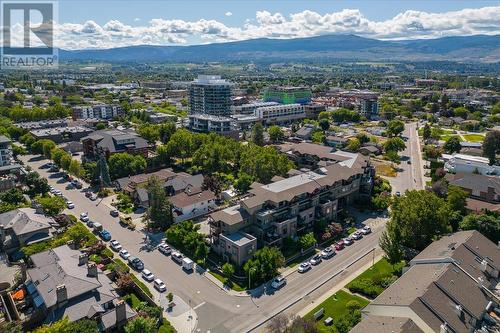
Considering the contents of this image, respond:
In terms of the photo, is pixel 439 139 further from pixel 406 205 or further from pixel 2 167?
pixel 2 167

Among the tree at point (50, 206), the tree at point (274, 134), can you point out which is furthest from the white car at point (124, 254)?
the tree at point (274, 134)

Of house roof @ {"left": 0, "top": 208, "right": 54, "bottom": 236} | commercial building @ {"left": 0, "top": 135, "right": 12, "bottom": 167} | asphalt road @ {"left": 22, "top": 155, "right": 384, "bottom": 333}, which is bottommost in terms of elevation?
asphalt road @ {"left": 22, "top": 155, "right": 384, "bottom": 333}

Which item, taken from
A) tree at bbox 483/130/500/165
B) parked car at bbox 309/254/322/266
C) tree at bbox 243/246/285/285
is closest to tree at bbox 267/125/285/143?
tree at bbox 483/130/500/165

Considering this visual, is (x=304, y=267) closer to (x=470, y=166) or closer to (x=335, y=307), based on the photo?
(x=335, y=307)

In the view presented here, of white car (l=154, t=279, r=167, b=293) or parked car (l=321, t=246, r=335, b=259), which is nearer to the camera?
white car (l=154, t=279, r=167, b=293)

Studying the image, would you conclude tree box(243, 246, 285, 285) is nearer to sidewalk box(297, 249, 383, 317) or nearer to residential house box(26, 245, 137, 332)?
sidewalk box(297, 249, 383, 317)

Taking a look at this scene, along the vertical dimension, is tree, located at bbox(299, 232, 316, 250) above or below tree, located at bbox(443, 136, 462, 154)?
below
